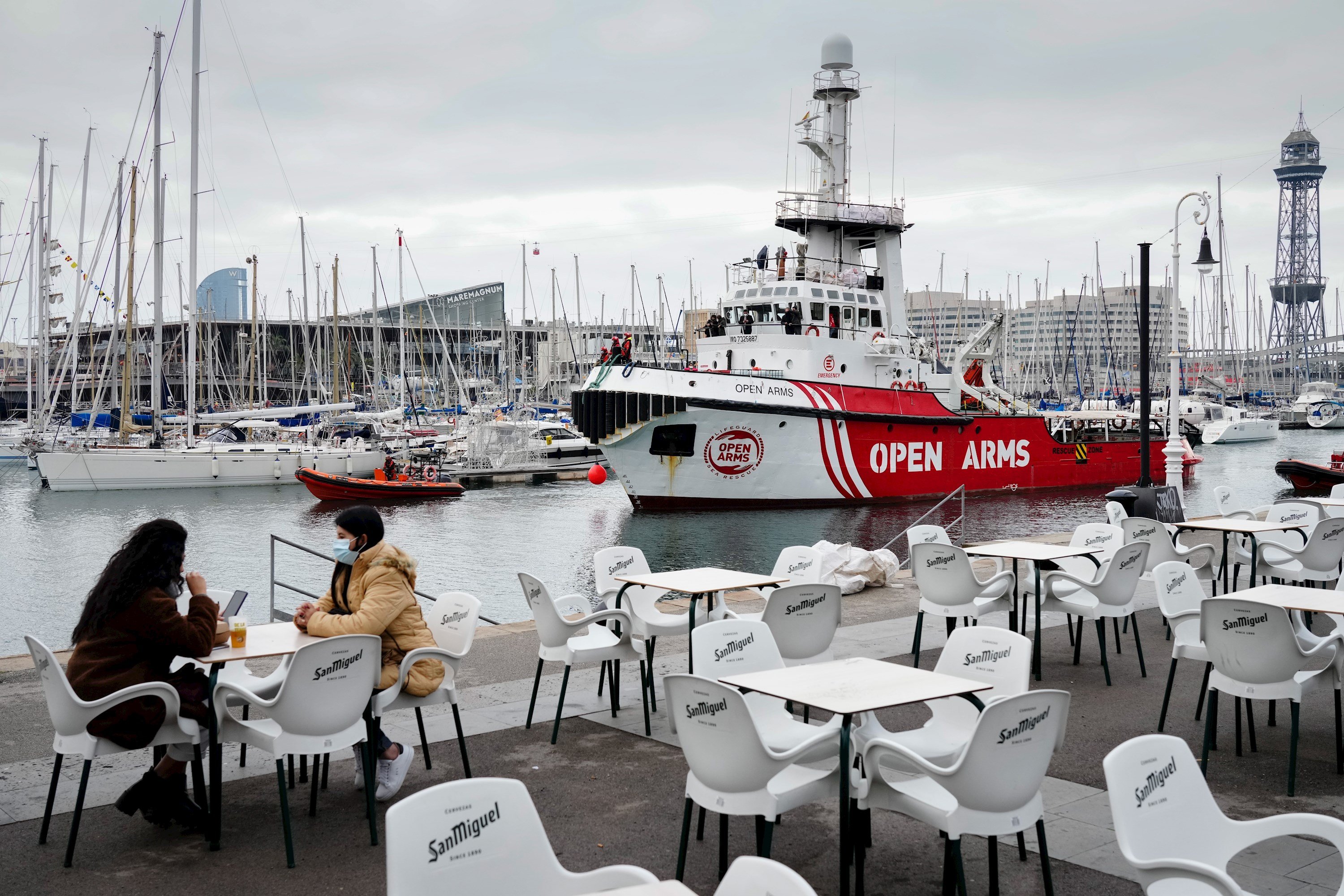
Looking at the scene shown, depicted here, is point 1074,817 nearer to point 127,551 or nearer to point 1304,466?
point 127,551

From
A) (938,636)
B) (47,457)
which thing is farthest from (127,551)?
(47,457)

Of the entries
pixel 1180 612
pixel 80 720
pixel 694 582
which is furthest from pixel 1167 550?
pixel 80 720

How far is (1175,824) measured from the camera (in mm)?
2908

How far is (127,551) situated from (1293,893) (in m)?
4.64

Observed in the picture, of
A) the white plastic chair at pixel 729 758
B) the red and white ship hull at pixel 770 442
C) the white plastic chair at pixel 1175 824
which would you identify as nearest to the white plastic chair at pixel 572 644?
the white plastic chair at pixel 729 758

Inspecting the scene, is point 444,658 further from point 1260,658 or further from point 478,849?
point 1260,658

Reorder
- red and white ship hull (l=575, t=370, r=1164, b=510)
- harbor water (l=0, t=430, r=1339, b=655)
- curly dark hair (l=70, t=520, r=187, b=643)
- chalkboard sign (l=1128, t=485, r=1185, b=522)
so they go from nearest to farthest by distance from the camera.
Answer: curly dark hair (l=70, t=520, r=187, b=643)
chalkboard sign (l=1128, t=485, r=1185, b=522)
harbor water (l=0, t=430, r=1339, b=655)
red and white ship hull (l=575, t=370, r=1164, b=510)

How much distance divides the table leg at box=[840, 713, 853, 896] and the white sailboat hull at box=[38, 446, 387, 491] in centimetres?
3819

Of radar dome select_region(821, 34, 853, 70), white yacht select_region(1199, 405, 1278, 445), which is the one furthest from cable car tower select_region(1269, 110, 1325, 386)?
radar dome select_region(821, 34, 853, 70)

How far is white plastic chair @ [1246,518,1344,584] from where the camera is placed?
8.38 m

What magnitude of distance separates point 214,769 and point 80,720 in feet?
1.83

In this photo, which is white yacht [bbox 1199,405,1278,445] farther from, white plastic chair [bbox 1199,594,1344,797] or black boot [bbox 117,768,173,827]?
black boot [bbox 117,768,173,827]

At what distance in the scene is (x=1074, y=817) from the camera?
451cm

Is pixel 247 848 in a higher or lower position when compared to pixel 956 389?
lower
